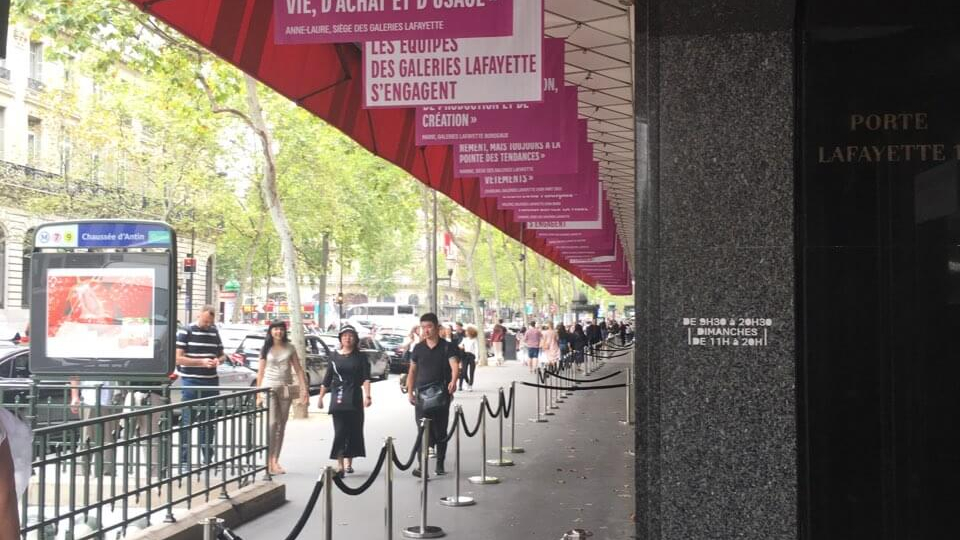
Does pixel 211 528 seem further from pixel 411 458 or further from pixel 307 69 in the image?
pixel 307 69

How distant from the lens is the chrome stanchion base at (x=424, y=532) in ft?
28.2

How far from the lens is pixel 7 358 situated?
15.2 metres

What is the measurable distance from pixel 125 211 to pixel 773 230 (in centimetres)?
3749

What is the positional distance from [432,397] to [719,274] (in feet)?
22.8

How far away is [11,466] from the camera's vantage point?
236cm

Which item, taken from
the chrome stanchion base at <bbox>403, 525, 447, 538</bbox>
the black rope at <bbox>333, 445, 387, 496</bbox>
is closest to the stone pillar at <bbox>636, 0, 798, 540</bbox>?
the black rope at <bbox>333, 445, 387, 496</bbox>

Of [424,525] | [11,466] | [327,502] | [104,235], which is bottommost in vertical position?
[424,525]

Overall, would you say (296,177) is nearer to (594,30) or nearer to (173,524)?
(594,30)

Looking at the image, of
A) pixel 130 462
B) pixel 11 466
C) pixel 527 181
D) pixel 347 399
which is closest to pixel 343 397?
pixel 347 399

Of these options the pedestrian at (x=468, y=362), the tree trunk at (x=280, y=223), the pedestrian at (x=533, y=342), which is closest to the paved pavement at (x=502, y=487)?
the tree trunk at (x=280, y=223)

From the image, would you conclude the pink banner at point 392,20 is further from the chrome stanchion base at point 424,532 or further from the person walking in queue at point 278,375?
the person walking in queue at point 278,375

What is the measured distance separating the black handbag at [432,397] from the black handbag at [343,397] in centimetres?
84

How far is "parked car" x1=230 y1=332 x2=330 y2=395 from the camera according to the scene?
962 inches

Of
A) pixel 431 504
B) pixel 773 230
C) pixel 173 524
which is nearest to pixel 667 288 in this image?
pixel 773 230
